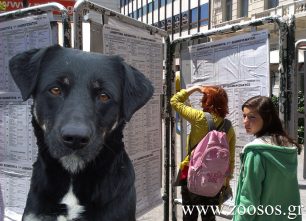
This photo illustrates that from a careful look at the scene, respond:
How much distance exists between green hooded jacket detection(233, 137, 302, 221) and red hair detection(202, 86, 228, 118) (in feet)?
2.96

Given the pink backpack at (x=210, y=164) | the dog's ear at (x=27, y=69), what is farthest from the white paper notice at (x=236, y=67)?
the dog's ear at (x=27, y=69)

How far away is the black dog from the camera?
1.69 metres

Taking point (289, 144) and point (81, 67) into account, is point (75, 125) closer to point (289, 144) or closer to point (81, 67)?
point (81, 67)

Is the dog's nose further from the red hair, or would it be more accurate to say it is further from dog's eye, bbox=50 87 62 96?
the red hair

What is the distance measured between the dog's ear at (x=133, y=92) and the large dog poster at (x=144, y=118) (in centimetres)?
Answer: 101

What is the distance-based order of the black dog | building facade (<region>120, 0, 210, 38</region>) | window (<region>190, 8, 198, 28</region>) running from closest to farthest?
1. the black dog
2. building facade (<region>120, 0, 210, 38</region>)
3. window (<region>190, 8, 198, 28</region>)

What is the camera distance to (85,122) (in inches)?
63.6

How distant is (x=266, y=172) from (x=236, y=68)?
1321 millimetres

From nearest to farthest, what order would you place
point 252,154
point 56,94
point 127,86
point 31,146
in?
point 56,94
point 127,86
point 252,154
point 31,146

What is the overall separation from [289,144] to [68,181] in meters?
1.74

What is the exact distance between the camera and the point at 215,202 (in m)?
3.74

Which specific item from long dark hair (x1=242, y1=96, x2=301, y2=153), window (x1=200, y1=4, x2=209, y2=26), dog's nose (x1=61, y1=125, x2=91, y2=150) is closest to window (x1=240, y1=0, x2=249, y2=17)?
window (x1=200, y1=4, x2=209, y2=26)

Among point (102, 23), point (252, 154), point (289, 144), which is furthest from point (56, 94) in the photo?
point (289, 144)

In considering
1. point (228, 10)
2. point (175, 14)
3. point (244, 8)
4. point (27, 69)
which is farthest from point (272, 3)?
point (27, 69)
